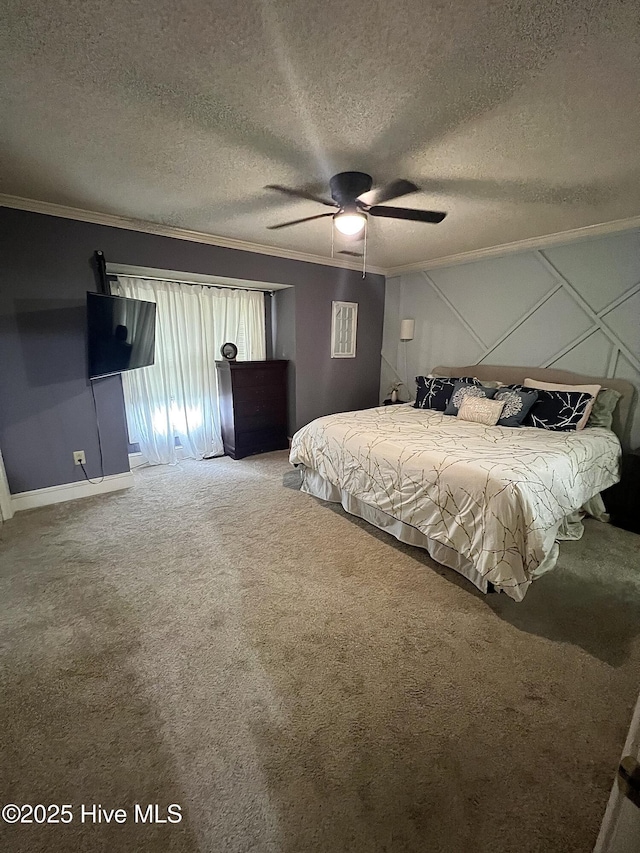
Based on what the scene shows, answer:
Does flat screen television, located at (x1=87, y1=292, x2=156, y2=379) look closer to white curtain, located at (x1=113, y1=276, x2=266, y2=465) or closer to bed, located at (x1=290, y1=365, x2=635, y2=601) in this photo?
white curtain, located at (x1=113, y1=276, x2=266, y2=465)

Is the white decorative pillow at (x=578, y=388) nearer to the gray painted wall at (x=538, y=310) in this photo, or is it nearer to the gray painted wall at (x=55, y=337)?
the gray painted wall at (x=538, y=310)

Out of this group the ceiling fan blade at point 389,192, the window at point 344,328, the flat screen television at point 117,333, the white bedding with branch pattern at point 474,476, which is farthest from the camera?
the window at point 344,328

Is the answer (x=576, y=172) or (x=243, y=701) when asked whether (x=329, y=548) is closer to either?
(x=243, y=701)

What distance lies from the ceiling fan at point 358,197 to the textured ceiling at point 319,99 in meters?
0.07

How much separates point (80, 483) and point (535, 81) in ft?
13.2

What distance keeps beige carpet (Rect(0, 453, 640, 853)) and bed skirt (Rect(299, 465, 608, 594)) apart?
3.8 inches

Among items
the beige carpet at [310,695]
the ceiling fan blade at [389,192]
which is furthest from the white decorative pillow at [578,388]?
the ceiling fan blade at [389,192]

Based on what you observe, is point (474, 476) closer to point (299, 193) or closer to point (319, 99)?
point (319, 99)

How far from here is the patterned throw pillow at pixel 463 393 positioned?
11.2 feet

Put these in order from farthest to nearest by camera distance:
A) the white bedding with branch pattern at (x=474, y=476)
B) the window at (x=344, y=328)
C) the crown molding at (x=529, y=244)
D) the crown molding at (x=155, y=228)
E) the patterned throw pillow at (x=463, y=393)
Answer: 1. the window at (x=344, y=328)
2. the patterned throw pillow at (x=463, y=393)
3. the crown molding at (x=529, y=244)
4. the crown molding at (x=155, y=228)
5. the white bedding with branch pattern at (x=474, y=476)

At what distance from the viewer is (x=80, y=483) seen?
3.20 m

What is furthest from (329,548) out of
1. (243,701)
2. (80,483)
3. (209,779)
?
(80,483)

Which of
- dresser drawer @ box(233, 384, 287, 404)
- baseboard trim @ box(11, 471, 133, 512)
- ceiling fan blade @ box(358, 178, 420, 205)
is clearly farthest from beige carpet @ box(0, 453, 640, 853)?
ceiling fan blade @ box(358, 178, 420, 205)

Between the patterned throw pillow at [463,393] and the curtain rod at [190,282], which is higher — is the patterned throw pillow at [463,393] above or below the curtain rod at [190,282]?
below
